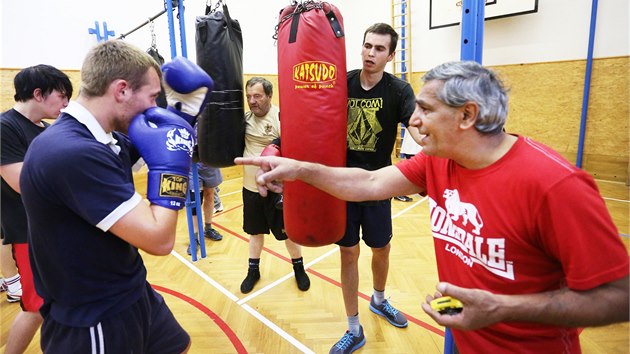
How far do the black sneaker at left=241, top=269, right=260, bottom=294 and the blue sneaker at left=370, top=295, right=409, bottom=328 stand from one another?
1.03 meters

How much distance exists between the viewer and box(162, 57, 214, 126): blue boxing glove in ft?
4.69

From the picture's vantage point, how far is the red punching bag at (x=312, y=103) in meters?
1.55

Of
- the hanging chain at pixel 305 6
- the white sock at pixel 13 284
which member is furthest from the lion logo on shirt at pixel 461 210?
the white sock at pixel 13 284

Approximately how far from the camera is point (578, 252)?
835 millimetres

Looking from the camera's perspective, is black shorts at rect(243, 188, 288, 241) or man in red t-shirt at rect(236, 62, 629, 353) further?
black shorts at rect(243, 188, 288, 241)

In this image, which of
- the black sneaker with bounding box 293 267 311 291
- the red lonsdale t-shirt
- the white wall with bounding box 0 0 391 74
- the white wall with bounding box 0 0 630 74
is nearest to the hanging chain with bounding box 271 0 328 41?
the red lonsdale t-shirt

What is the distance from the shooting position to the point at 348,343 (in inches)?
85.5

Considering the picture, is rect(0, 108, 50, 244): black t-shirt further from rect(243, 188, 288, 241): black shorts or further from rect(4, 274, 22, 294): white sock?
rect(243, 188, 288, 241): black shorts

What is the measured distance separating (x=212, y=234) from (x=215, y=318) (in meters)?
1.59

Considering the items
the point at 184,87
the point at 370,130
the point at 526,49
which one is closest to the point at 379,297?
the point at 370,130

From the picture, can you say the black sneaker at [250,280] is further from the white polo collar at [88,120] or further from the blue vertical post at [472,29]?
the blue vertical post at [472,29]

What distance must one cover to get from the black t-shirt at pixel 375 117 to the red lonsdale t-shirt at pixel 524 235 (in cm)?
81

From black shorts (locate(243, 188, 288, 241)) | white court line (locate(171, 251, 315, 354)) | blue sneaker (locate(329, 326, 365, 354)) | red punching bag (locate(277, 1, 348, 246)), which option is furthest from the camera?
black shorts (locate(243, 188, 288, 241))

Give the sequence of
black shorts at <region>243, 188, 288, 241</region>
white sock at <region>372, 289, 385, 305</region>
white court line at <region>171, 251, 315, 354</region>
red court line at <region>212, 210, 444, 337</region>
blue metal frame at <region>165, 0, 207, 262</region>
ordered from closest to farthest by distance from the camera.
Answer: white court line at <region>171, 251, 315, 354</region> → red court line at <region>212, 210, 444, 337</region> → white sock at <region>372, 289, 385, 305</region> → black shorts at <region>243, 188, 288, 241</region> → blue metal frame at <region>165, 0, 207, 262</region>
